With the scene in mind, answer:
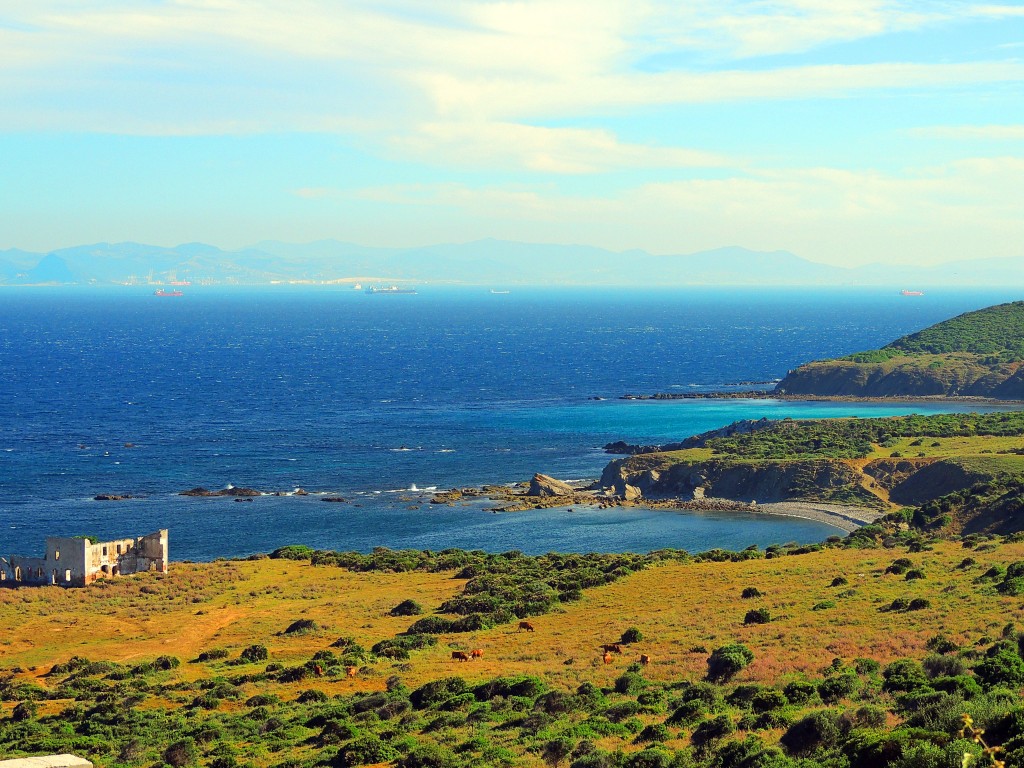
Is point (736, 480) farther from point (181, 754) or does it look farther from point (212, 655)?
point (181, 754)

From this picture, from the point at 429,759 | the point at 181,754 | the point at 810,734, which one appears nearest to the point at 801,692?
the point at 810,734

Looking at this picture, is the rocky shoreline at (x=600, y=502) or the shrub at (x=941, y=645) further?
the rocky shoreline at (x=600, y=502)

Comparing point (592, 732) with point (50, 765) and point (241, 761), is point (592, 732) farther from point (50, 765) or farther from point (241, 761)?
point (50, 765)

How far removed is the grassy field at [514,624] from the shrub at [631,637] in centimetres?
61

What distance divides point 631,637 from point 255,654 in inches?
537

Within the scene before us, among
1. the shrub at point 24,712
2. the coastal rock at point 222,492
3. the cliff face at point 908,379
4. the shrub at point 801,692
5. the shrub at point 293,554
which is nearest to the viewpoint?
the shrub at point 801,692

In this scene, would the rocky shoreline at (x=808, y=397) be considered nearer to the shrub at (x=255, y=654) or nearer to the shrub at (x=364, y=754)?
the shrub at (x=255, y=654)

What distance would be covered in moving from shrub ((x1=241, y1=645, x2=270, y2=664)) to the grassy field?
37 centimetres

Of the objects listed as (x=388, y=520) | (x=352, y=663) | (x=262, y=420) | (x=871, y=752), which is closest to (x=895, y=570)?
(x=352, y=663)

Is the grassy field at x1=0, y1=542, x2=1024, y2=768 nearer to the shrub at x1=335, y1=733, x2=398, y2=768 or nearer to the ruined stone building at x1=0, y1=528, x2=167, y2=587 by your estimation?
the shrub at x1=335, y1=733, x2=398, y2=768

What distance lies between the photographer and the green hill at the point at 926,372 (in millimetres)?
155750

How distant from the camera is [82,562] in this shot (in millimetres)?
58656

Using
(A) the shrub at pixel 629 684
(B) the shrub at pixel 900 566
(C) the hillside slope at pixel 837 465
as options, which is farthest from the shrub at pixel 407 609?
(C) the hillside slope at pixel 837 465

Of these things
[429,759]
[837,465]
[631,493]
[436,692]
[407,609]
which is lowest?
[631,493]
